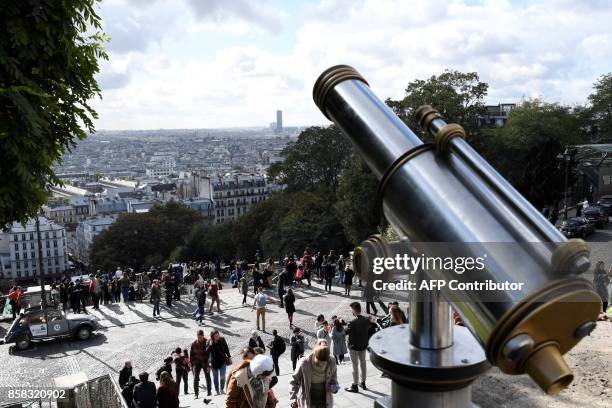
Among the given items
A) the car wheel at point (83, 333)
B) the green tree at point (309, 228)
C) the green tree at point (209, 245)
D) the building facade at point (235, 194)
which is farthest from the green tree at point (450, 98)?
the building facade at point (235, 194)

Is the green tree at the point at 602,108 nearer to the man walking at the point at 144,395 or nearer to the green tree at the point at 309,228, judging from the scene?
the green tree at the point at 309,228

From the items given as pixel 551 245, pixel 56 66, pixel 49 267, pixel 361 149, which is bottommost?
pixel 49 267

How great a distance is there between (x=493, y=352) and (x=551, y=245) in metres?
0.58

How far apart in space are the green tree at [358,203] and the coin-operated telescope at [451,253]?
33.8 metres

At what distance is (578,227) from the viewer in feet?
100

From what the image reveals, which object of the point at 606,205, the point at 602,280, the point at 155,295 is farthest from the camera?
the point at 606,205

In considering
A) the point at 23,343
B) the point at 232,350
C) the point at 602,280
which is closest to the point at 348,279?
the point at 232,350

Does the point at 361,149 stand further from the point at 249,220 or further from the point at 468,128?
the point at 249,220

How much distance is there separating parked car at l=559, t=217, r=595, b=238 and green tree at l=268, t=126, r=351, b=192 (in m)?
27.0

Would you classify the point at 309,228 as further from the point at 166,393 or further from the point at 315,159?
the point at 166,393

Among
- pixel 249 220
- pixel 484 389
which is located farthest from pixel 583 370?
pixel 249 220

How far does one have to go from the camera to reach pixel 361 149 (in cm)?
370

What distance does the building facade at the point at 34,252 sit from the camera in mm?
137000

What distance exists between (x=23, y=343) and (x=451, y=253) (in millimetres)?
18353
